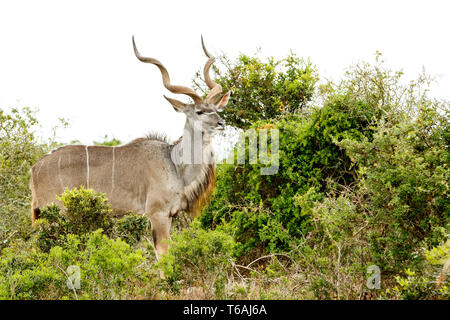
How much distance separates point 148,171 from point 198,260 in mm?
2436

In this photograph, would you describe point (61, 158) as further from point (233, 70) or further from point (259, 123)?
point (233, 70)

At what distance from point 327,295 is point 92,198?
8.43 ft

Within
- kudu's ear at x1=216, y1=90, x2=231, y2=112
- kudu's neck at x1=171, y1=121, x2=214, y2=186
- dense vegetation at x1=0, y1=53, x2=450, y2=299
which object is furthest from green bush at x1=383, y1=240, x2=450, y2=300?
kudu's ear at x1=216, y1=90, x2=231, y2=112

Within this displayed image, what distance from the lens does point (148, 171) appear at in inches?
271

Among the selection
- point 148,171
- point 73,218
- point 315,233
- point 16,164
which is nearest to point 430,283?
point 315,233

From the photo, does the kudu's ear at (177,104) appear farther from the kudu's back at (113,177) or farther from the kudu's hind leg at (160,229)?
the kudu's hind leg at (160,229)

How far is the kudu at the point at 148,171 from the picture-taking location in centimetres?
681

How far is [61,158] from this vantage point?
22.7ft

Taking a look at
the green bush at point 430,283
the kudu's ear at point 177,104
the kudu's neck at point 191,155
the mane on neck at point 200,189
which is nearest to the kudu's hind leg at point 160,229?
the mane on neck at point 200,189

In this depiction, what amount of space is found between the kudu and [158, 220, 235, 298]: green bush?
6.36ft

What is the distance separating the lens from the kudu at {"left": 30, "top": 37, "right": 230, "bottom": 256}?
6.81 meters

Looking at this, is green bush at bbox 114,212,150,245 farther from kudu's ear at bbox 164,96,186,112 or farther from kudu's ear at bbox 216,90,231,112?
kudu's ear at bbox 216,90,231,112

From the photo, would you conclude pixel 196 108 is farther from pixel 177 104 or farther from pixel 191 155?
pixel 191 155

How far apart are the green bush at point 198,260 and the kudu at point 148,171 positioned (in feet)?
6.36
